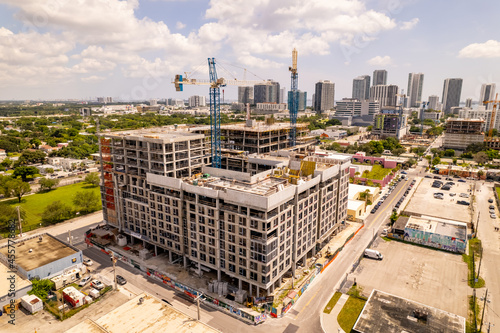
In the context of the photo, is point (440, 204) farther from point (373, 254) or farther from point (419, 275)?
point (419, 275)

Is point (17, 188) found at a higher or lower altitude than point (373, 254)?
higher

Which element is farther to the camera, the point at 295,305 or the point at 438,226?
the point at 438,226

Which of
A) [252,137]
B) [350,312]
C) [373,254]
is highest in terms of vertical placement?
[252,137]

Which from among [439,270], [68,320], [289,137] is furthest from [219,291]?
[289,137]

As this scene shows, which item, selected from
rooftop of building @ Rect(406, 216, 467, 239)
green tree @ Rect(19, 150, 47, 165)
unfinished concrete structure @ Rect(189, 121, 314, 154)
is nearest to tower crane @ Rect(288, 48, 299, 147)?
unfinished concrete structure @ Rect(189, 121, 314, 154)

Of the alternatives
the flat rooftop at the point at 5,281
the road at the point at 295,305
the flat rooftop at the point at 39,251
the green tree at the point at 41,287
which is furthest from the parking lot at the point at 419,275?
the flat rooftop at the point at 5,281

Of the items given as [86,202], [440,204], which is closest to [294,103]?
[440,204]

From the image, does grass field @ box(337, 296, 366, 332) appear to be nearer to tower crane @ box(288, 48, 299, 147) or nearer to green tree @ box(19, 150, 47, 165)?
tower crane @ box(288, 48, 299, 147)
